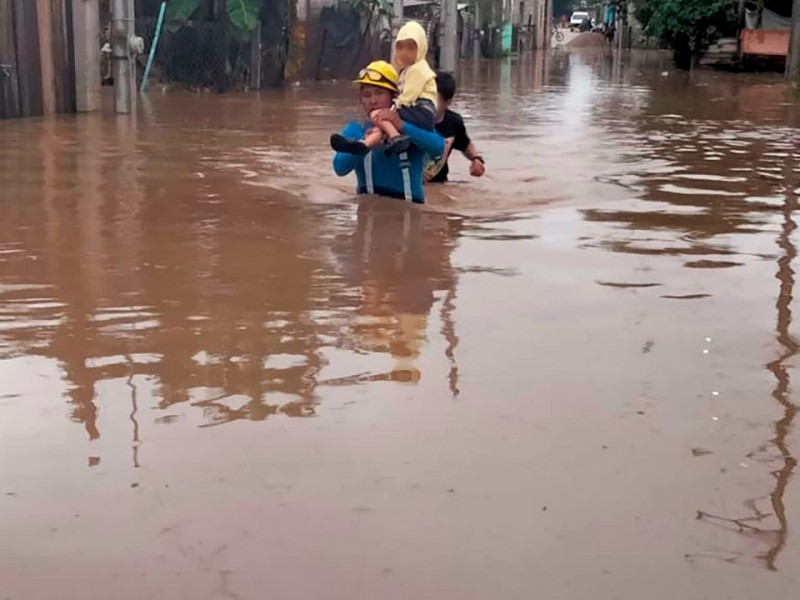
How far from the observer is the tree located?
103 ft

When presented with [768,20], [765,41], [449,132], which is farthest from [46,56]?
[768,20]

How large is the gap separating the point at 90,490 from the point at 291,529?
57cm

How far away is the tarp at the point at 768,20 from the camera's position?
30.7 meters

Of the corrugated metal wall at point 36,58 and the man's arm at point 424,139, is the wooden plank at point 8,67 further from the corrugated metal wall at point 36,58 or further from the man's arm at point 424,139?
the man's arm at point 424,139

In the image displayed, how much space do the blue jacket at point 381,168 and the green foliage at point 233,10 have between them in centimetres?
1088

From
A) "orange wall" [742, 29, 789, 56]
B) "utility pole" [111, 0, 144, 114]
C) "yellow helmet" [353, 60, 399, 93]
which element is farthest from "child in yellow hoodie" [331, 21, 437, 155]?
"orange wall" [742, 29, 789, 56]

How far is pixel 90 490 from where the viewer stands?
2.90m

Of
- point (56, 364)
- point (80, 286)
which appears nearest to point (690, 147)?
point (80, 286)

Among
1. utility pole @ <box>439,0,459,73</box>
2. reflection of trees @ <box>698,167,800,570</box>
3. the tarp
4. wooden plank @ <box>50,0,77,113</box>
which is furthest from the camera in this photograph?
the tarp

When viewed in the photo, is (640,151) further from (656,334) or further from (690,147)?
(656,334)

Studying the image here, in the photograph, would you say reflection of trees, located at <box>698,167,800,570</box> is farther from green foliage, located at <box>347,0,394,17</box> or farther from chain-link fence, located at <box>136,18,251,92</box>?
green foliage, located at <box>347,0,394,17</box>

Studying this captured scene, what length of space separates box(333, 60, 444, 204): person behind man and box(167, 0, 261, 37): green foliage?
10.8m

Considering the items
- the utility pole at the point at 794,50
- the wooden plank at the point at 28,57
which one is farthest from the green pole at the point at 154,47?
the utility pole at the point at 794,50

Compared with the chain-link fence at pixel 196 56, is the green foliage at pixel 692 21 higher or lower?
higher
